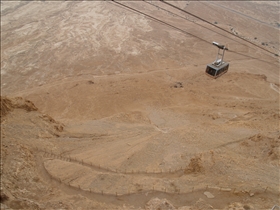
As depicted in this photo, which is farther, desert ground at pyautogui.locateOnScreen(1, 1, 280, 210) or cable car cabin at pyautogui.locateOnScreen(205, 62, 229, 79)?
cable car cabin at pyautogui.locateOnScreen(205, 62, 229, 79)

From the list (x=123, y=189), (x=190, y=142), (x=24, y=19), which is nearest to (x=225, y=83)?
(x=190, y=142)

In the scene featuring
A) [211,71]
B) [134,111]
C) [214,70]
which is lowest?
[134,111]

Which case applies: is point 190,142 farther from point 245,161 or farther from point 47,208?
point 47,208

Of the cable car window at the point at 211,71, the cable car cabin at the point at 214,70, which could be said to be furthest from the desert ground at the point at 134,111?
the cable car window at the point at 211,71

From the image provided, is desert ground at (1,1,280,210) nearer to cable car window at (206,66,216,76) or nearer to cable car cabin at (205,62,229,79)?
cable car cabin at (205,62,229,79)

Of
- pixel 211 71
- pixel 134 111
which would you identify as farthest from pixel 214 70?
pixel 134 111

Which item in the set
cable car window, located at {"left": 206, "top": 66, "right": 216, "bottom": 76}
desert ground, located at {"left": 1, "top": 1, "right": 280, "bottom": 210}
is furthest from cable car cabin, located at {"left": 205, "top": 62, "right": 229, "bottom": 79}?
desert ground, located at {"left": 1, "top": 1, "right": 280, "bottom": 210}

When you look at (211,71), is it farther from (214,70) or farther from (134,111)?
(134,111)

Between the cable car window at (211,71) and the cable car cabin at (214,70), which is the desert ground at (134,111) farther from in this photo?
the cable car window at (211,71)

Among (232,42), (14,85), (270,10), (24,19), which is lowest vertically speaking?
(14,85)
